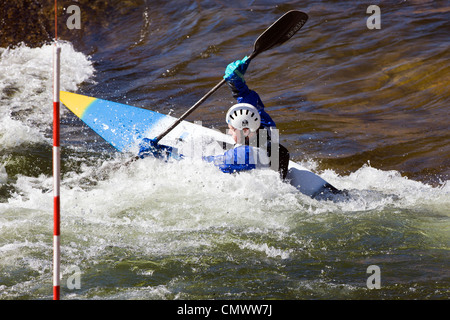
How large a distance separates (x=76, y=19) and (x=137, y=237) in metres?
9.81

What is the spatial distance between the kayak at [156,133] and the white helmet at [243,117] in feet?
2.62

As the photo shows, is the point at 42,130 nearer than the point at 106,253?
A: No

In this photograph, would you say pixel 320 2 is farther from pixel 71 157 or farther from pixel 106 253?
pixel 106 253

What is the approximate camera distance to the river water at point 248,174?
11.3ft

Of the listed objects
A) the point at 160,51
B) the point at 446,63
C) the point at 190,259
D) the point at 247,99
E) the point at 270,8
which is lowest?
the point at 190,259

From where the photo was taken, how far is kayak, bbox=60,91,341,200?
4.94 metres

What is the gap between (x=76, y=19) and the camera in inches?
497

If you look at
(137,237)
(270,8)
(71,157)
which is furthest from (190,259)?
(270,8)

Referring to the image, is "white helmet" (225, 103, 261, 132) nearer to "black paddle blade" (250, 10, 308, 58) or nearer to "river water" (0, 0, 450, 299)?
"river water" (0, 0, 450, 299)

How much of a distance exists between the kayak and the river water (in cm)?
21

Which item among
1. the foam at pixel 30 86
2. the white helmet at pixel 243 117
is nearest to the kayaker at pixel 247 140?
the white helmet at pixel 243 117

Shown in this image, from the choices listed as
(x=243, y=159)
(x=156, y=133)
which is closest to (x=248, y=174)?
(x=243, y=159)

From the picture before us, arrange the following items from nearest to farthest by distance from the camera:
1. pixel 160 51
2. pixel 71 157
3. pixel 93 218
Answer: pixel 93 218 → pixel 71 157 → pixel 160 51

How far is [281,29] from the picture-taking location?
211 inches
